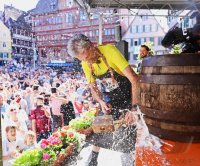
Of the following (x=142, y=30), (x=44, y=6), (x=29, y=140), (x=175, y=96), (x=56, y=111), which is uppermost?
(x=44, y=6)

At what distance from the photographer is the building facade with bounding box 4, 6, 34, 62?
2.28m

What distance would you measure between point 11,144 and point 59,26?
1.27 meters

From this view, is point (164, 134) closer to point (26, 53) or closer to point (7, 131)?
point (26, 53)

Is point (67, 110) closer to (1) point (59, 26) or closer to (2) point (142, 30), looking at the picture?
(1) point (59, 26)

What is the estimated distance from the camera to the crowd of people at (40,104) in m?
3.03

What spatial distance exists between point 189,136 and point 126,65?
2.26 ft

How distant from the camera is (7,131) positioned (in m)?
2.80

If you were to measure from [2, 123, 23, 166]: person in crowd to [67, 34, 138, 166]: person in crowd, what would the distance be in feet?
3.52

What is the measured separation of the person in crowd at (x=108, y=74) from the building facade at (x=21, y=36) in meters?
0.88

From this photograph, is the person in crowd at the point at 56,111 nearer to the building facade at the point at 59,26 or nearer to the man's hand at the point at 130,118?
the building facade at the point at 59,26

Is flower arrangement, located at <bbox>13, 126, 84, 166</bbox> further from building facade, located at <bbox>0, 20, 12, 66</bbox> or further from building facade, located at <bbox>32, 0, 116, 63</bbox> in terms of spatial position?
building facade, located at <bbox>0, 20, 12, 66</bbox>

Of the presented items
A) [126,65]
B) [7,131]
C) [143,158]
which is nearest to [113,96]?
[126,65]

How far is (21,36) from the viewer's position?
2.53 metres

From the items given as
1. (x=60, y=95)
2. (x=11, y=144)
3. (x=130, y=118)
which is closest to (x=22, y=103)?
(x=60, y=95)
